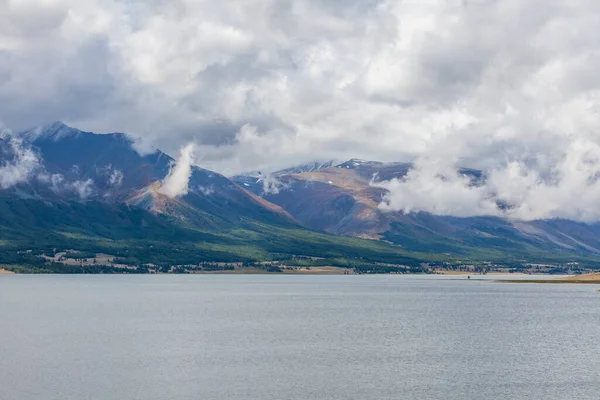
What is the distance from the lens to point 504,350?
407ft

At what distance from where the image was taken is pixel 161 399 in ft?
274

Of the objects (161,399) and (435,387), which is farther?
(435,387)

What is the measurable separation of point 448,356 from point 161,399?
49.5 m

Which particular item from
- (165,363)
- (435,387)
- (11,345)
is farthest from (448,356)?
(11,345)

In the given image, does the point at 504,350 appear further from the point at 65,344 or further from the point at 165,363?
the point at 65,344

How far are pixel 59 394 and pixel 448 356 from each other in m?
57.5

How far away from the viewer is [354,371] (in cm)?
10231

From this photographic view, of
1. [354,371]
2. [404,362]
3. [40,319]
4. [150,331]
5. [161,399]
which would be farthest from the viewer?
[40,319]

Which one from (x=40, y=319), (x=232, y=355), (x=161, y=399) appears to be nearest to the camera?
(x=161, y=399)

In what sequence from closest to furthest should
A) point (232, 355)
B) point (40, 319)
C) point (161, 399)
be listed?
point (161, 399)
point (232, 355)
point (40, 319)

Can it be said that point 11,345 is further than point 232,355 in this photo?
Yes

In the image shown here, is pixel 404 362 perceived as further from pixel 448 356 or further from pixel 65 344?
pixel 65 344

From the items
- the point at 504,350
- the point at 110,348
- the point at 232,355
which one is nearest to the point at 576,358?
the point at 504,350

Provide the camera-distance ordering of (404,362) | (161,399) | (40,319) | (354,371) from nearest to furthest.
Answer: (161,399), (354,371), (404,362), (40,319)
